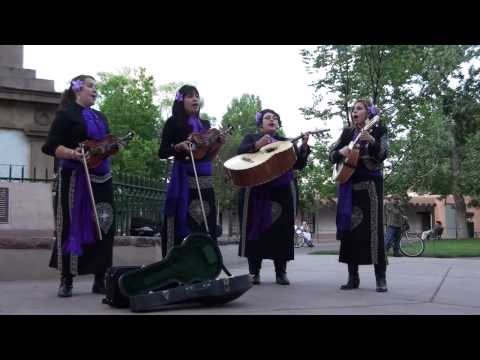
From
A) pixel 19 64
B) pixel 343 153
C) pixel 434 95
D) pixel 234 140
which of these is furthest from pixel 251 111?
pixel 343 153

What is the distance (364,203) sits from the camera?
6.28 m

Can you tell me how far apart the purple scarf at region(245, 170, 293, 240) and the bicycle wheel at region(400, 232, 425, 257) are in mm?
11053

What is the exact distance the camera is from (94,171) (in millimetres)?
5973

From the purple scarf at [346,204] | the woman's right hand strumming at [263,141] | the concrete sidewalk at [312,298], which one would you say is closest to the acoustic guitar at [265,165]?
→ the woman's right hand strumming at [263,141]

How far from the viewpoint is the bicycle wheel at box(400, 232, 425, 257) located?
1719 centimetres

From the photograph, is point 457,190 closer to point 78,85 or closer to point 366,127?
point 366,127

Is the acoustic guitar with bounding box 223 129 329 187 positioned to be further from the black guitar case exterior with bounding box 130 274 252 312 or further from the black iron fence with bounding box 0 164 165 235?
the black iron fence with bounding box 0 164 165 235

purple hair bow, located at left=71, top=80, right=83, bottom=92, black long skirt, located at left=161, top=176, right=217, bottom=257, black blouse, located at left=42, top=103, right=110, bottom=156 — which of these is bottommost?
black long skirt, located at left=161, top=176, right=217, bottom=257

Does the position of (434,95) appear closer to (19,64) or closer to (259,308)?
(19,64)

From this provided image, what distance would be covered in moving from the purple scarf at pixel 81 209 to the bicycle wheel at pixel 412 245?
42.0ft

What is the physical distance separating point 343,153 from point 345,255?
107cm

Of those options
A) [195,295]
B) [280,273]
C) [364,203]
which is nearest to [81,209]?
[195,295]

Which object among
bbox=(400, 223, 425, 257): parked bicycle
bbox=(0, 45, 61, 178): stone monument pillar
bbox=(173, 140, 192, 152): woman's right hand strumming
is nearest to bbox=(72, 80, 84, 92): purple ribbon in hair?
bbox=(173, 140, 192, 152): woman's right hand strumming

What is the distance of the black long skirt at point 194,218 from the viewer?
19.7 ft
